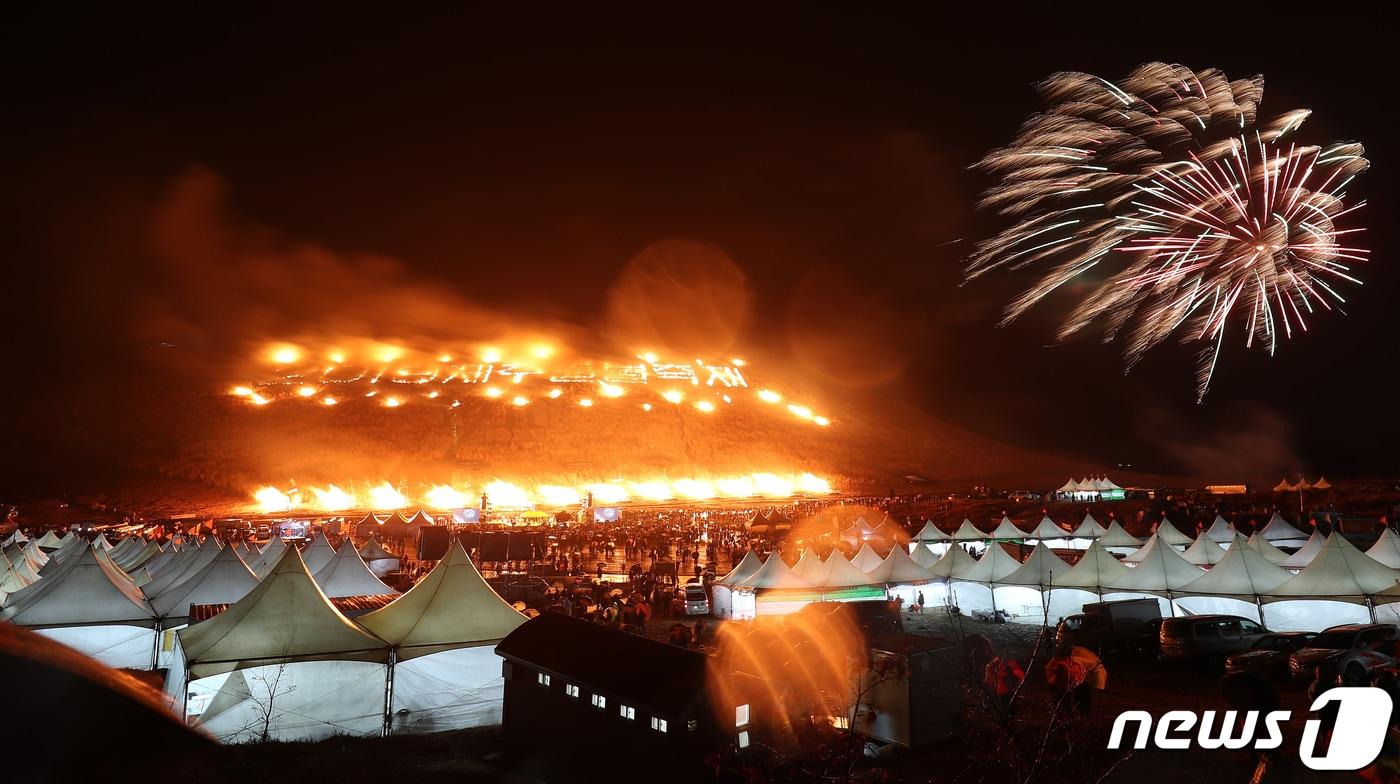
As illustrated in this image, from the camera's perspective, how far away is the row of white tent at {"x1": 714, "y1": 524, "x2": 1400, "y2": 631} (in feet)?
47.7

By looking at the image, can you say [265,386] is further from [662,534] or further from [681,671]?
[681,671]

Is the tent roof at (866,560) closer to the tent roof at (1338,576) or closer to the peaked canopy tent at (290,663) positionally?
the tent roof at (1338,576)

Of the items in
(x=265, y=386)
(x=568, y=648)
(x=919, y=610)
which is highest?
(x=265, y=386)

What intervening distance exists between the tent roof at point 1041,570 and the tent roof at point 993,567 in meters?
0.47

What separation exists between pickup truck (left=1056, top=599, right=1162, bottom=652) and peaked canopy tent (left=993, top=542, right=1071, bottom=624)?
267cm

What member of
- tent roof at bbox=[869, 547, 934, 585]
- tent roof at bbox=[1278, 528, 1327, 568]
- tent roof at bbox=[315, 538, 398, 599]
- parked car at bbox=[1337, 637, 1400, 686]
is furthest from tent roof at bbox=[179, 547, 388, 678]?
tent roof at bbox=[1278, 528, 1327, 568]

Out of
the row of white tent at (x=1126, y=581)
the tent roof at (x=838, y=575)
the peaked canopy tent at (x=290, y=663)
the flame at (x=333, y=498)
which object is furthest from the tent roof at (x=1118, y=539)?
the flame at (x=333, y=498)

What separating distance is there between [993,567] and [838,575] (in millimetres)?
4145

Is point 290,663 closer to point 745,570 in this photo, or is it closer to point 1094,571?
point 745,570

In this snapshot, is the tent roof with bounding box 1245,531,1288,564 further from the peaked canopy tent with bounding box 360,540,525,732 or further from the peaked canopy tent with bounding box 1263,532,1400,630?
the peaked canopy tent with bounding box 360,540,525,732

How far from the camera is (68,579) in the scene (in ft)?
46.2

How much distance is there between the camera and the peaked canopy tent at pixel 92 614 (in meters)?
13.9

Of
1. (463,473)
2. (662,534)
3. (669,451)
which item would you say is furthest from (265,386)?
(662,534)

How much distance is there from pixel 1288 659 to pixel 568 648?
12044 millimetres
